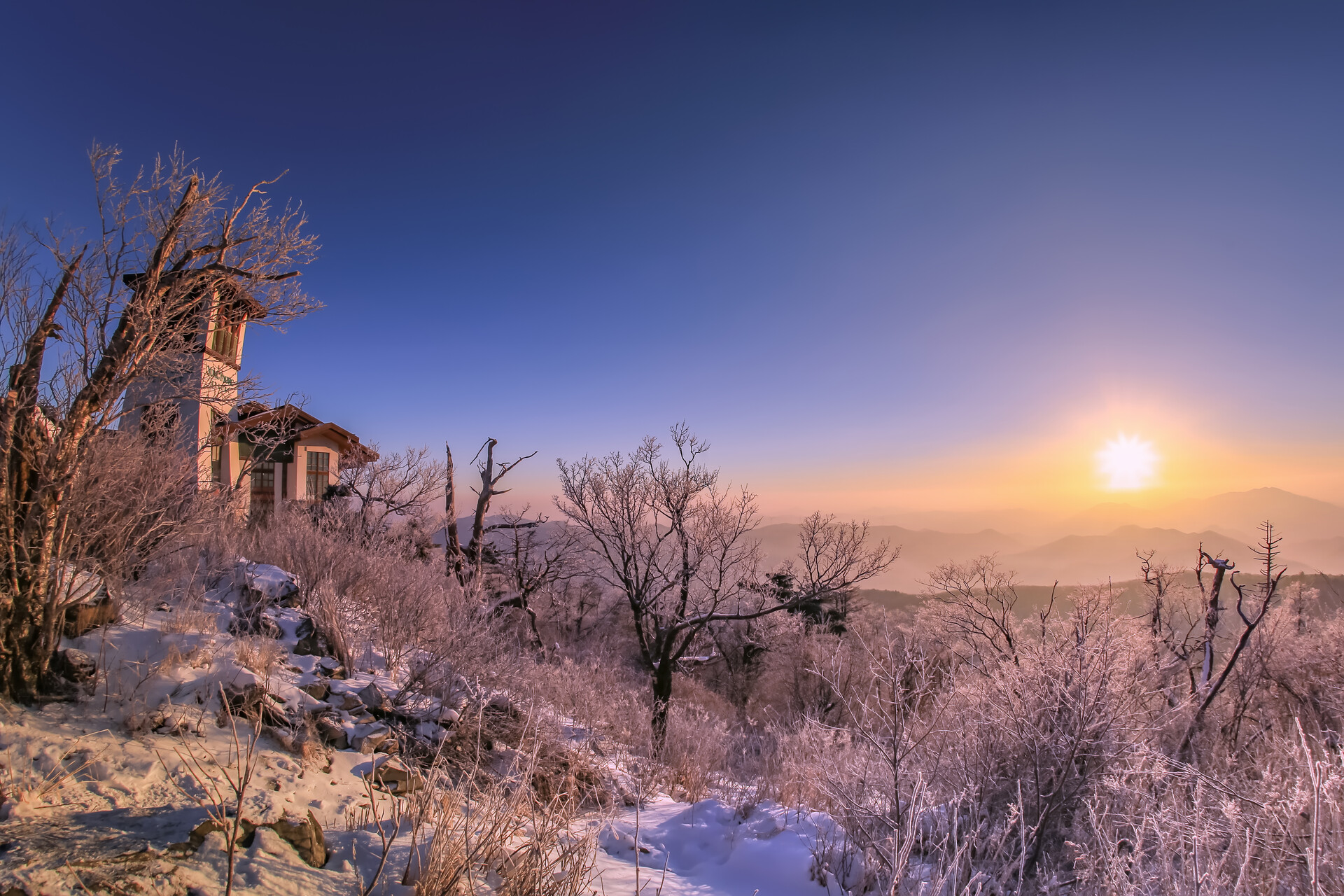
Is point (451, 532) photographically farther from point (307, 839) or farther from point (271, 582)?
point (307, 839)

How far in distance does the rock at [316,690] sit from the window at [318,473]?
20719mm

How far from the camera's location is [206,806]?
10.0ft

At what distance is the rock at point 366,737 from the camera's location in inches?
197

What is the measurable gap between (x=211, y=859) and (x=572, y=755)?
4187 millimetres

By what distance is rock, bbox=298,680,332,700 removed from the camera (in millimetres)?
5250

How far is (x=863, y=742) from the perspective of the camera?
5312 mm

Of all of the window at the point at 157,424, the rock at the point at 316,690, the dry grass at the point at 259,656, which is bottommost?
the rock at the point at 316,690

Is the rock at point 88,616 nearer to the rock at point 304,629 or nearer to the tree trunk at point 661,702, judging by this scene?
the rock at point 304,629

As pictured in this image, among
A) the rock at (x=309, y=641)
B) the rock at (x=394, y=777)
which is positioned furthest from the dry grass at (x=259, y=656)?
the rock at (x=394, y=777)

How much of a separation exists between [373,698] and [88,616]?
2.31 m

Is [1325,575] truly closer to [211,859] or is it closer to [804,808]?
[804,808]

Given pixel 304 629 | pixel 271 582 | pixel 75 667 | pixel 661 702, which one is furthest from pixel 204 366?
pixel 661 702

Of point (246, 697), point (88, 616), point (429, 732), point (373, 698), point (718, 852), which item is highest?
point (88, 616)

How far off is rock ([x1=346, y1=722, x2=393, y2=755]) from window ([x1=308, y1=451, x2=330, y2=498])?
21.2m
